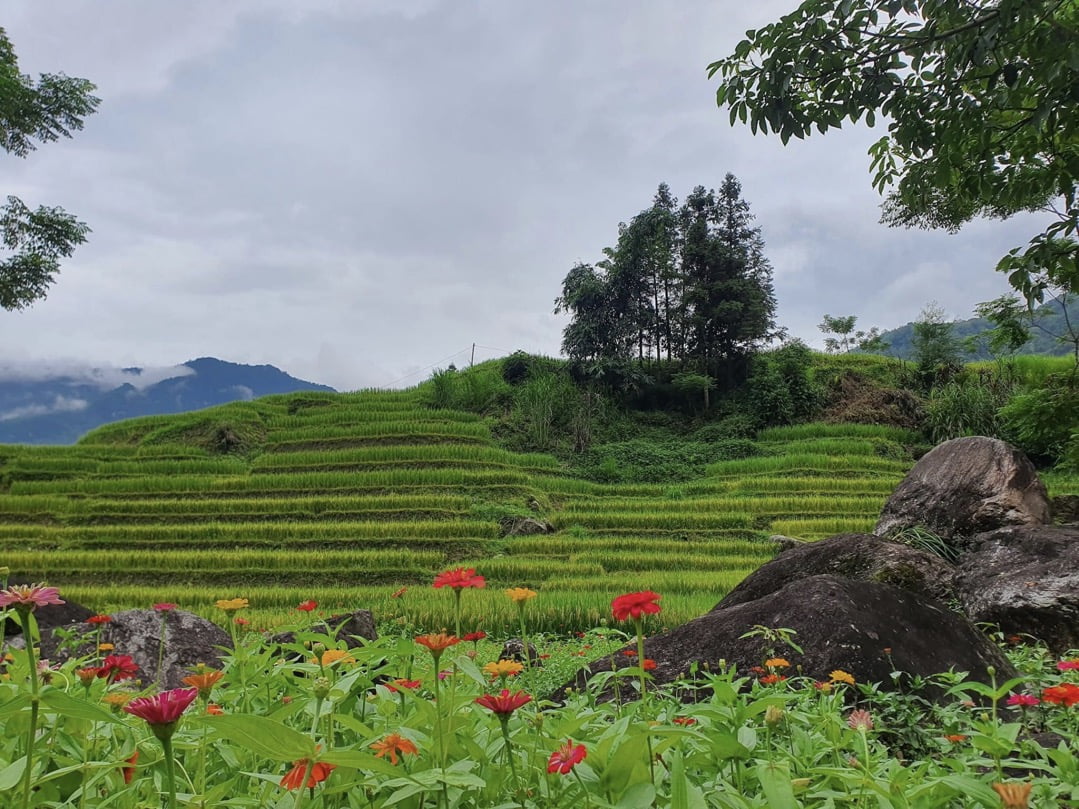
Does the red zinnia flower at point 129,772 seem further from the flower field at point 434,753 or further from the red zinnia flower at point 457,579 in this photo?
the red zinnia flower at point 457,579

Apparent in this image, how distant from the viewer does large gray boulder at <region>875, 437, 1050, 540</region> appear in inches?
242

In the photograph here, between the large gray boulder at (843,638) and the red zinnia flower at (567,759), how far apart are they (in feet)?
6.25

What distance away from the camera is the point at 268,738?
638 millimetres

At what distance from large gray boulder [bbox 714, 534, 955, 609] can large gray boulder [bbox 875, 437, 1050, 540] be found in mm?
1799

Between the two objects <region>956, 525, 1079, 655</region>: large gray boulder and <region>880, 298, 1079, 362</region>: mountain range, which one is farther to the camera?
<region>880, 298, 1079, 362</region>: mountain range

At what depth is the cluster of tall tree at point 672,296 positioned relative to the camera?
76.7ft

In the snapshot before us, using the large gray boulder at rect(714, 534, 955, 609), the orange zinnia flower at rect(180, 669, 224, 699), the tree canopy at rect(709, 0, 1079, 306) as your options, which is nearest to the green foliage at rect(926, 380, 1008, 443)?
the large gray boulder at rect(714, 534, 955, 609)

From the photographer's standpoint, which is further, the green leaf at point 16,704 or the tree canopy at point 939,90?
the tree canopy at point 939,90

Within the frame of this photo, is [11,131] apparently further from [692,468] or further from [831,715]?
[831,715]

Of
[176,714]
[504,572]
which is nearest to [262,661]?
[176,714]

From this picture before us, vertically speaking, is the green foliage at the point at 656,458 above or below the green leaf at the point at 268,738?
above

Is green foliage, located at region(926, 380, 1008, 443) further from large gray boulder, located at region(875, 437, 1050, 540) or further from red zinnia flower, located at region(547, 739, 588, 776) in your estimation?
red zinnia flower, located at region(547, 739, 588, 776)

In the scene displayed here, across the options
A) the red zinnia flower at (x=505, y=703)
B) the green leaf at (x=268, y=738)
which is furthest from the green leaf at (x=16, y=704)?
the red zinnia flower at (x=505, y=703)

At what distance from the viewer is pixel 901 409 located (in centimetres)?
2188
